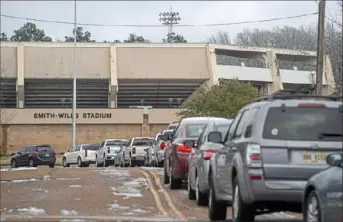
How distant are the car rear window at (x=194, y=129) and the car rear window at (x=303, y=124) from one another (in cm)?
775

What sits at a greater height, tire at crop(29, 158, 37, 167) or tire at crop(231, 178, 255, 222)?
tire at crop(231, 178, 255, 222)

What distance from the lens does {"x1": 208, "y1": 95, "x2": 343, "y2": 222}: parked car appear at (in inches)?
403

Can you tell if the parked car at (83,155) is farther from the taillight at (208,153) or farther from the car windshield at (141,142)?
the taillight at (208,153)

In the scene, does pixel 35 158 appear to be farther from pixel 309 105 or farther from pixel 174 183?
pixel 309 105

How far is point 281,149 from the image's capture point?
10266mm

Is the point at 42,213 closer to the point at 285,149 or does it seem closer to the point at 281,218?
the point at 281,218

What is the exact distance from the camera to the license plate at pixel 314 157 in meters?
10.3

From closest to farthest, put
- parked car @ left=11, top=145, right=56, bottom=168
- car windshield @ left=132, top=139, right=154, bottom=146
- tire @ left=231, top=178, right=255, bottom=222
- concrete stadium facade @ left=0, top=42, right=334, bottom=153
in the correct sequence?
tire @ left=231, top=178, right=255, bottom=222 < car windshield @ left=132, top=139, right=154, bottom=146 < parked car @ left=11, top=145, right=56, bottom=168 < concrete stadium facade @ left=0, top=42, right=334, bottom=153

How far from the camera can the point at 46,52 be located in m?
66.1

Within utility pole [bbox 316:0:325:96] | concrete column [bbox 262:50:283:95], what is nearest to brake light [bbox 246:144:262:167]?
utility pole [bbox 316:0:325:96]

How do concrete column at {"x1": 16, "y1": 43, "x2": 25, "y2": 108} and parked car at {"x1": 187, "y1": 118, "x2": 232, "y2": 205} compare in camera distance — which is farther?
concrete column at {"x1": 16, "y1": 43, "x2": 25, "y2": 108}

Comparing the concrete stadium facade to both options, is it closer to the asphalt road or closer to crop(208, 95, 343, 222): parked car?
the asphalt road

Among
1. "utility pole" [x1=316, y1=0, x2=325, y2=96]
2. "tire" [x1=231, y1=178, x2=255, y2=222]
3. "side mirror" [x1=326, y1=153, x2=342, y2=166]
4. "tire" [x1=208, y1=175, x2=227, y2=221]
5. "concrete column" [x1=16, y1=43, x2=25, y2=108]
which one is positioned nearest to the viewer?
"side mirror" [x1=326, y1=153, x2=342, y2=166]

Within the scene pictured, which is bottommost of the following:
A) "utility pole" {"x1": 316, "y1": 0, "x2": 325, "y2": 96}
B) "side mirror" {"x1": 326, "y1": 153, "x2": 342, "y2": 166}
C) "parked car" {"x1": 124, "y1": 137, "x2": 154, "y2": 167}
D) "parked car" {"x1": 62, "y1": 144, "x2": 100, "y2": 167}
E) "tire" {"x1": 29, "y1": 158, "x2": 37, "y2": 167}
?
"tire" {"x1": 29, "y1": 158, "x2": 37, "y2": 167}
